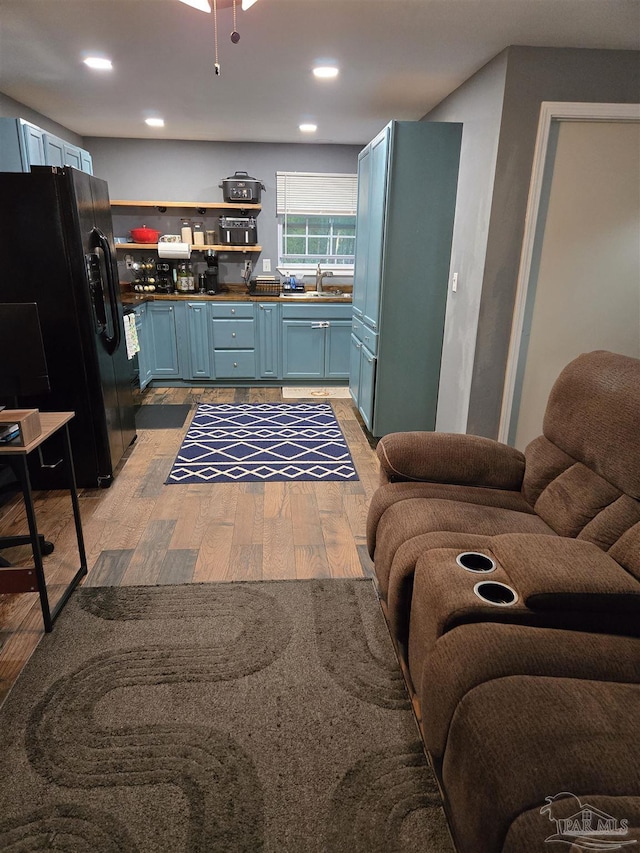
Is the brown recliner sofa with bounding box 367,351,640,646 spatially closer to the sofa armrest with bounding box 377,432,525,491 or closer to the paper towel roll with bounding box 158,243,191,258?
the sofa armrest with bounding box 377,432,525,491

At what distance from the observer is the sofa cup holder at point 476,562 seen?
146 cm

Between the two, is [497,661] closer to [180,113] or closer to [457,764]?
[457,764]

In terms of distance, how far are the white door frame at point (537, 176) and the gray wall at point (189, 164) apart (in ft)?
10.9

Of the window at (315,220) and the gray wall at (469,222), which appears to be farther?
the window at (315,220)

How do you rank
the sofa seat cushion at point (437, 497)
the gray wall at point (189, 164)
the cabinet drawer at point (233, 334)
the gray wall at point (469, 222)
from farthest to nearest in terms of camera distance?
the gray wall at point (189, 164), the cabinet drawer at point (233, 334), the gray wall at point (469, 222), the sofa seat cushion at point (437, 497)

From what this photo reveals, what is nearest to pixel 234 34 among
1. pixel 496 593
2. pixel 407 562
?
pixel 407 562

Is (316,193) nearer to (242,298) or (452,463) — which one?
(242,298)

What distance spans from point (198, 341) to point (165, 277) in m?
0.93

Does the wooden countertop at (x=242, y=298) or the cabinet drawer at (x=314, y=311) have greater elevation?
the wooden countertop at (x=242, y=298)

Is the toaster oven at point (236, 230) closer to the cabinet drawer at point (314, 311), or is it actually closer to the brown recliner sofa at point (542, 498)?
the cabinet drawer at point (314, 311)

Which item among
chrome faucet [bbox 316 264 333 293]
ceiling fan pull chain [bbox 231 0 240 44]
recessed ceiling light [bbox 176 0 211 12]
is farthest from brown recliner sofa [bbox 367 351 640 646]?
chrome faucet [bbox 316 264 333 293]

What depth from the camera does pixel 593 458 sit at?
68.8 inches

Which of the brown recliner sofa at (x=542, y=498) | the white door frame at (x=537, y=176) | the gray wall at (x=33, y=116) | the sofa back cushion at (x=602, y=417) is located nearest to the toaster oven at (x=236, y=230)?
the gray wall at (x=33, y=116)

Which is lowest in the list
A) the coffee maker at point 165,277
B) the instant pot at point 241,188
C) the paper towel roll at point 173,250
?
the coffee maker at point 165,277
